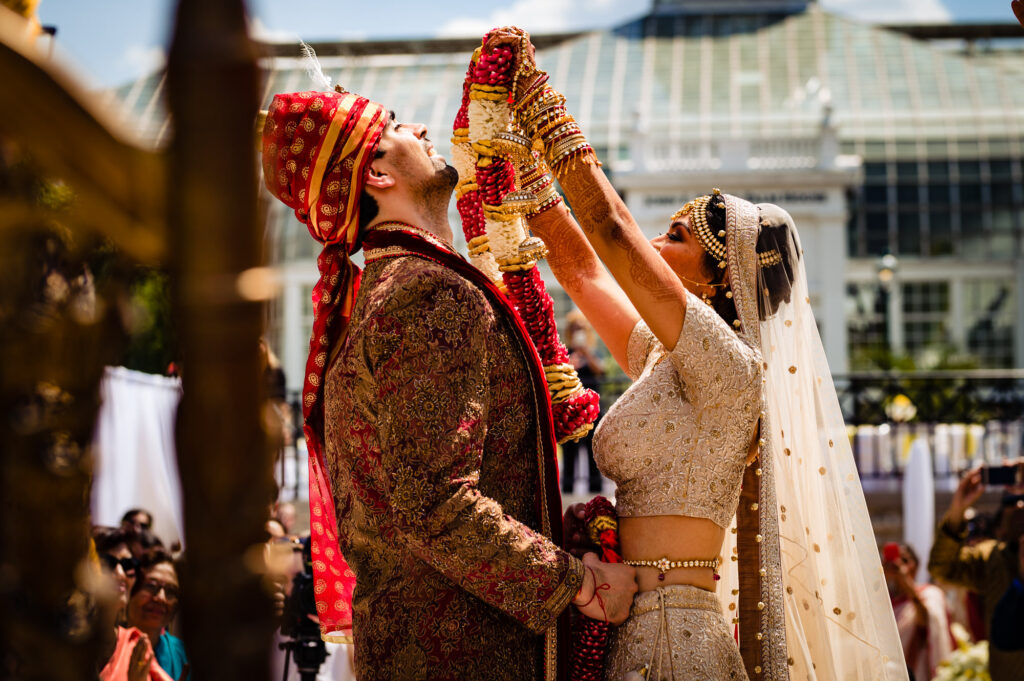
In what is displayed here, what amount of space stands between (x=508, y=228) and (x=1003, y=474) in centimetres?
369

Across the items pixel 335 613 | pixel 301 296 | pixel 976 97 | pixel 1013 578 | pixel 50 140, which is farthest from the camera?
pixel 976 97

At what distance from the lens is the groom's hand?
2035mm

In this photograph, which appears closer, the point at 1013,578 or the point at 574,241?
the point at 574,241

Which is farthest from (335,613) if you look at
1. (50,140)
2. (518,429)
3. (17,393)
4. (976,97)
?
(976,97)

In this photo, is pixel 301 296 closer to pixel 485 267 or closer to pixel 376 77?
pixel 376 77

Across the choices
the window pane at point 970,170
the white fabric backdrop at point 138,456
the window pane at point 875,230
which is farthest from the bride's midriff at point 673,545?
the window pane at point 970,170

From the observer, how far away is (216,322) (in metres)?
0.81

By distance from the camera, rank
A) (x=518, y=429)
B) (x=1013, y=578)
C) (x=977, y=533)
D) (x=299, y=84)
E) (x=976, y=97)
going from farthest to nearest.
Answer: (x=299, y=84) → (x=976, y=97) → (x=977, y=533) → (x=1013, y=578) → (x=518, y=429)

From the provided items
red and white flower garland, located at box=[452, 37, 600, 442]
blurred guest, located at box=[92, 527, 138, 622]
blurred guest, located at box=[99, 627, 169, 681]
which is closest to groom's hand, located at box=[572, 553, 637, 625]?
red and white flower garland, located at box=[452, 37, 600, 442]

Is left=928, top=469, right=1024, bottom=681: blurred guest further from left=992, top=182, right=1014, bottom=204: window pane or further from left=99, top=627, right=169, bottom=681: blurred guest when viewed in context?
left=992, top=182, right=1014, bottom=204: window pane

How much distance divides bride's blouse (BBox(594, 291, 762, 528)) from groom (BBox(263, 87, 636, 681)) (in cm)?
19

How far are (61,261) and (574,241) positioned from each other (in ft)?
5.84

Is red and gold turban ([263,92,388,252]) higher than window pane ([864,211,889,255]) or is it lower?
lower

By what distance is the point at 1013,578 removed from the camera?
4.61 m
